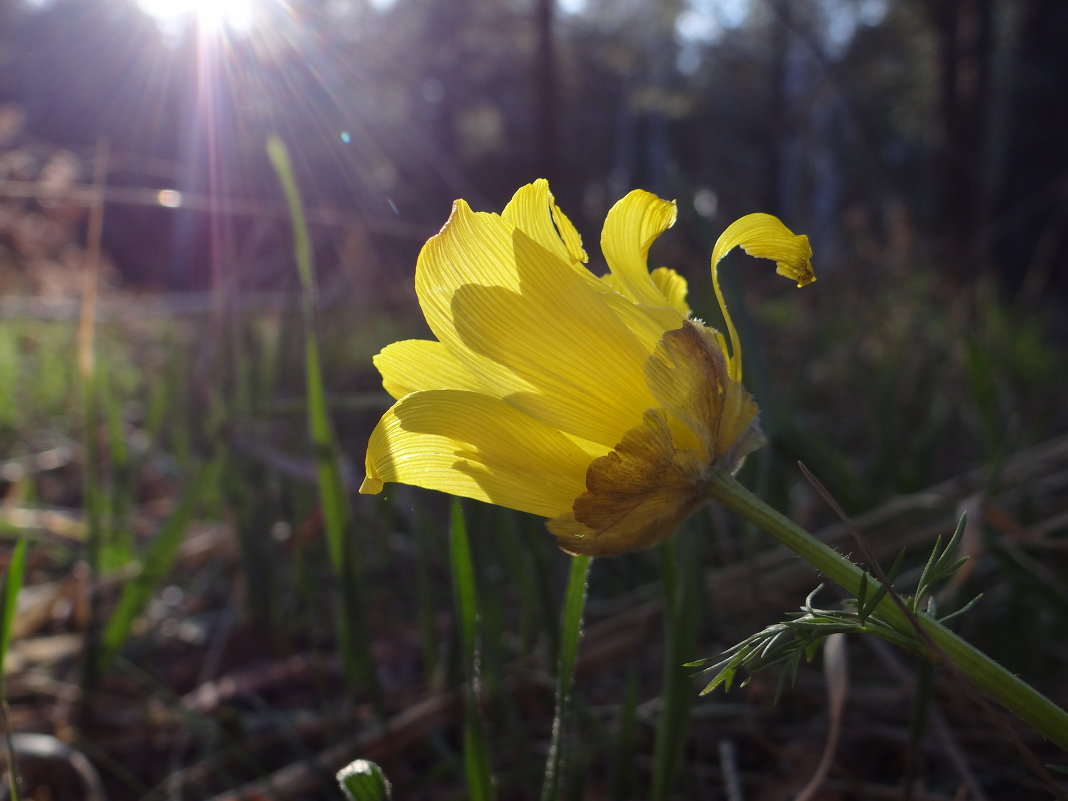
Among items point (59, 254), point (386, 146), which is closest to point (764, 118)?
point (386, 146)

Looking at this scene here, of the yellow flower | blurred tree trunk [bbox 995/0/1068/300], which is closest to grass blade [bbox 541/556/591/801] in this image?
the yellow flower

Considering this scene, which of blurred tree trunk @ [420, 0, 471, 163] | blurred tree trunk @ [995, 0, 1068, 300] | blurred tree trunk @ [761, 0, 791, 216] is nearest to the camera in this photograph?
blurred tree trunk @ [995, 0, 1068, 300]

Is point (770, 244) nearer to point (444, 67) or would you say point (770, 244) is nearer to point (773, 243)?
point (773, 243)

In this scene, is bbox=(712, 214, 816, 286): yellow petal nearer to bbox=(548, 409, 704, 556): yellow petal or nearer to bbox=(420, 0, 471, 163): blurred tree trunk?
bbox=(548, 409, 704, 556): yellow petal

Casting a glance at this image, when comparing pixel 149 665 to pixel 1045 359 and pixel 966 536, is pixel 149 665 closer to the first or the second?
pixel 966 536

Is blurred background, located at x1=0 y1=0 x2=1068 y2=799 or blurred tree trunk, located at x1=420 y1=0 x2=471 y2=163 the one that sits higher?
blurred tree trunk, located at x1=420 y1=0 x2=471 y2=163

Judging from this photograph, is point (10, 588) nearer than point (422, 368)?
No

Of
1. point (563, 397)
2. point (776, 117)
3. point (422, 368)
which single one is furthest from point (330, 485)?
point (776, 117)
